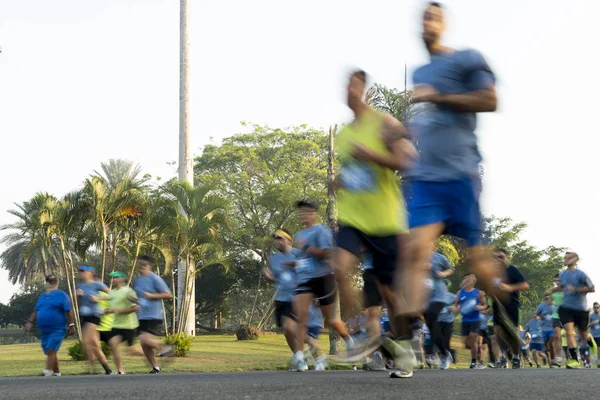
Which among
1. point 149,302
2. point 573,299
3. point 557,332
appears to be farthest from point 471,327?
point 149,302

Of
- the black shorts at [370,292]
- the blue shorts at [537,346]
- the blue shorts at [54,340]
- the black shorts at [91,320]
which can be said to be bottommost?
the blue shorts at [537,346]

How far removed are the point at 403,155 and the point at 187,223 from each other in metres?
21.9

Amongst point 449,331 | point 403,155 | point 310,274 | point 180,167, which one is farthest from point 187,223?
point 403,155

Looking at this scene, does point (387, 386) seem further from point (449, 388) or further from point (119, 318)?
point (119, 318)

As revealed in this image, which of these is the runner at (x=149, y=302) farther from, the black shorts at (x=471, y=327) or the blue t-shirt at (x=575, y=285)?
the blue t-shirt at (x=575, y=285)

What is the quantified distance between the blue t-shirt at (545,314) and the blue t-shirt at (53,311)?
1103cm

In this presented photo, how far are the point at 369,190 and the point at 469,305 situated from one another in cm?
914

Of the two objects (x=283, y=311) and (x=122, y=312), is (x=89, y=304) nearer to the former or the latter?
(x=122, y=312)

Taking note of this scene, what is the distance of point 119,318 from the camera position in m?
13.2

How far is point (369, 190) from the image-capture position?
6785 mm

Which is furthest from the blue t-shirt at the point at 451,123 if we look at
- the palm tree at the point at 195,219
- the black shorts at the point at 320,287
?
the palm tree at the point at 195,219

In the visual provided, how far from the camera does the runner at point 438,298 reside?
44.3 feet

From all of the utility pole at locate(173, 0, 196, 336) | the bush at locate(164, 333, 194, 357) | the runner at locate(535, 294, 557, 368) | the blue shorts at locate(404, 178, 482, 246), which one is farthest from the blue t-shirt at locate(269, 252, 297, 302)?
the utility pole at locate(173, 0, 196, 336)

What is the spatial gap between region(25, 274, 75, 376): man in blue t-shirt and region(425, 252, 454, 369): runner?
18.3 ft
